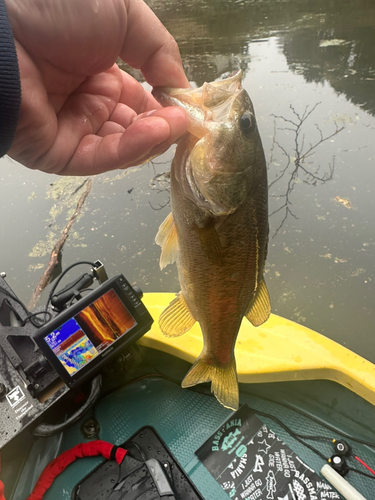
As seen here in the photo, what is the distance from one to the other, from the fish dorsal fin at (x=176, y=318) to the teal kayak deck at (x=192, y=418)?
0.86 meters

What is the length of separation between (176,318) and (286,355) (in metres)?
0.85

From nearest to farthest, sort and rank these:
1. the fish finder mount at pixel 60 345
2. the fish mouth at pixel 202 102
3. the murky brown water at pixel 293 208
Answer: the fish mouth at pixel 202 102 < the fish finder mount at pixel 60 345 < the murky brown water at pixel 293 208

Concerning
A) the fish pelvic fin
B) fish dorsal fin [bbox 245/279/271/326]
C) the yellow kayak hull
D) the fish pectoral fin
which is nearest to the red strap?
the yellow kayak hull

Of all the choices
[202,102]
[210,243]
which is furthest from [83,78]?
[210,243]

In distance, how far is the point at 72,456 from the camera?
6.06 feet

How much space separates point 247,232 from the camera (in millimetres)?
1163

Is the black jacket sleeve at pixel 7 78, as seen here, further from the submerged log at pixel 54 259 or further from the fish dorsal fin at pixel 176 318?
the submerged log at pixel 54 259

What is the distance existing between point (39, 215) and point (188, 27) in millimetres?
7554

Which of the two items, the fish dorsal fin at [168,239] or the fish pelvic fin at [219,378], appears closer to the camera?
the fish dorsal fin at [168,239]

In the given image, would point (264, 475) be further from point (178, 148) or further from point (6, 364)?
point (178, 148)

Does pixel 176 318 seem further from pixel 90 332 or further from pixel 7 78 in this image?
pixel 7 78

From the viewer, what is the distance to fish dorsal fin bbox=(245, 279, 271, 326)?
4.39 feet

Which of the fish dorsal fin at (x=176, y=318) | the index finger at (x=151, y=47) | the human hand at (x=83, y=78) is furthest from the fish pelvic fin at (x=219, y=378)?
the index finger at (x=151, y=47)

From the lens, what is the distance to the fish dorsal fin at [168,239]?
4.20 ft
